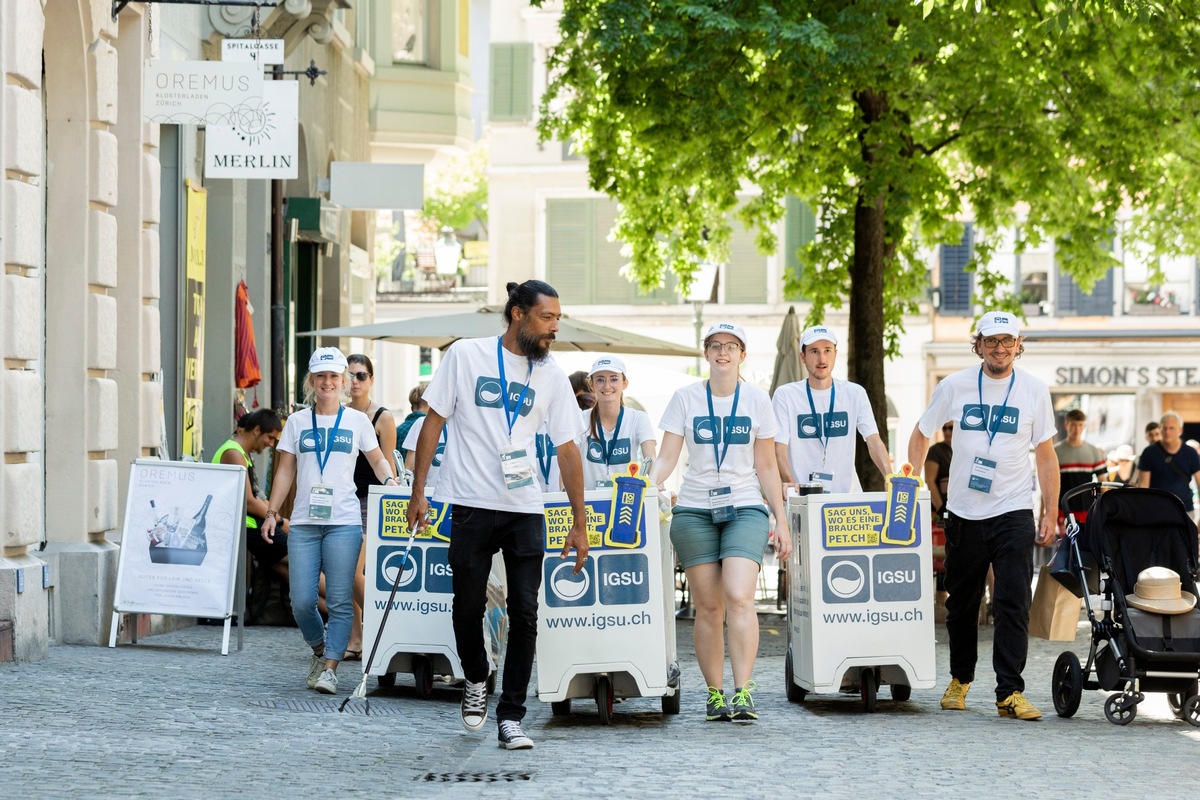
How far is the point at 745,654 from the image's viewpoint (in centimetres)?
959

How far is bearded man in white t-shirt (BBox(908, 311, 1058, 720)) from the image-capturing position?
10055 mm

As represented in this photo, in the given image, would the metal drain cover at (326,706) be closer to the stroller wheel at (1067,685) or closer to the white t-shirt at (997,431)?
the white t-shirt at (997,431)

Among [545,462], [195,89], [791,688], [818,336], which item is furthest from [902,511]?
[195,89]

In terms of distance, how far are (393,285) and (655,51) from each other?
170ft

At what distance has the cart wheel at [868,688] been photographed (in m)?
10.1

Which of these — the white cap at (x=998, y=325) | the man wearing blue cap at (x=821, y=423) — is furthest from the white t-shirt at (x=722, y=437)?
the white cap at (x=998, y=325)

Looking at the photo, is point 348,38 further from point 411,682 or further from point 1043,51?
point 411,682

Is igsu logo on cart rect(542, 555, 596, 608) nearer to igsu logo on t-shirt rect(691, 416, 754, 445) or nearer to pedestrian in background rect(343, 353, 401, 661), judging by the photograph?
igsu logo on t-shirt rect(691, 416, 754, 445)

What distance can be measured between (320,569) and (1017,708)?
3746mm

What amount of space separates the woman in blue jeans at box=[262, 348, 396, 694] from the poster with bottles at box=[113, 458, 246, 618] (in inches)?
69.9

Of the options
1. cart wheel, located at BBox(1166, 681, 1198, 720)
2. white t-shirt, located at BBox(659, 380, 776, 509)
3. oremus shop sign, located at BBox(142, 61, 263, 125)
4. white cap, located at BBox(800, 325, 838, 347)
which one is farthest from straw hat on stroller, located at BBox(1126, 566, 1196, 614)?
oremus shop sign, located at BBox(142, 61, 263, 125)

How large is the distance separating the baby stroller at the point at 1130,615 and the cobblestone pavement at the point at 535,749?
0.18 m

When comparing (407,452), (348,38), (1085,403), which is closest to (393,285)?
(1085,403)

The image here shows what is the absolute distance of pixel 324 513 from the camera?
1071cm
